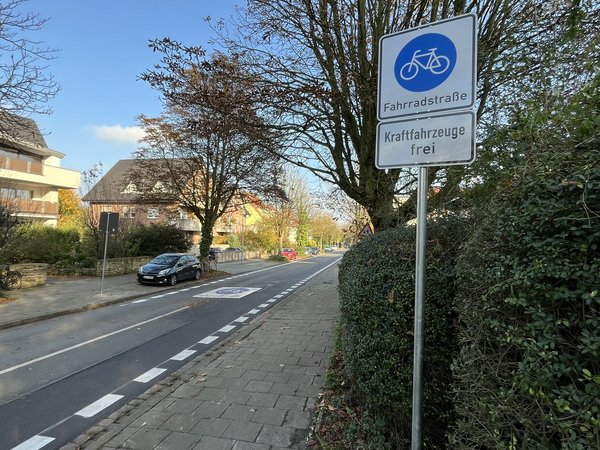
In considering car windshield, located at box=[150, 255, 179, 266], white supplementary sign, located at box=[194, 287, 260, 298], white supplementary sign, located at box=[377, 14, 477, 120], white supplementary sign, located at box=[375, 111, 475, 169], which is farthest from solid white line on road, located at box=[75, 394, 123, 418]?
car windshield, located at box=[150, 255, 179, 266]

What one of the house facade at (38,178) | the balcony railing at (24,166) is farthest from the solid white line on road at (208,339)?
the balcony railing at (24,166)

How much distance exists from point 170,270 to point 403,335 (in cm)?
1727

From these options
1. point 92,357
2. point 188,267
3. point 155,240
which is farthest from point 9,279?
point 155,240

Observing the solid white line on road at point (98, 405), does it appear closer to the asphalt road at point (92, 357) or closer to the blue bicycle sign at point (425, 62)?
the asphalt road at point (92, 357)

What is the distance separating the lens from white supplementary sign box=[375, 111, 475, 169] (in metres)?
2.06

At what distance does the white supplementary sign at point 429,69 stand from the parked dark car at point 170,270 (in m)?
17.3

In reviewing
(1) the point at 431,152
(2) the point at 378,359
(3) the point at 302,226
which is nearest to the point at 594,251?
(1) the point at 431,152

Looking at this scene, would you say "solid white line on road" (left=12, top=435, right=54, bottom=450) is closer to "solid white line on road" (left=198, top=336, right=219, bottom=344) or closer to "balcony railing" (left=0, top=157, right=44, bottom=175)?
"solid white line on road" (left=198, top=336, right=219, bottom=344)

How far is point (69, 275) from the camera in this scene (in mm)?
20234

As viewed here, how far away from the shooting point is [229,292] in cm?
1648

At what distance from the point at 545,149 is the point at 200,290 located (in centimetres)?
1680

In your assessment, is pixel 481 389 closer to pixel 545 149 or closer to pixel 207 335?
pixel 545 149

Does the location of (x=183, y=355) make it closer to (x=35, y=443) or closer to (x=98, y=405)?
(x=98, y=405)

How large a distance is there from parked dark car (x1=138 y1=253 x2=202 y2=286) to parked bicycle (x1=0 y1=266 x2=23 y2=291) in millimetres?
4706
